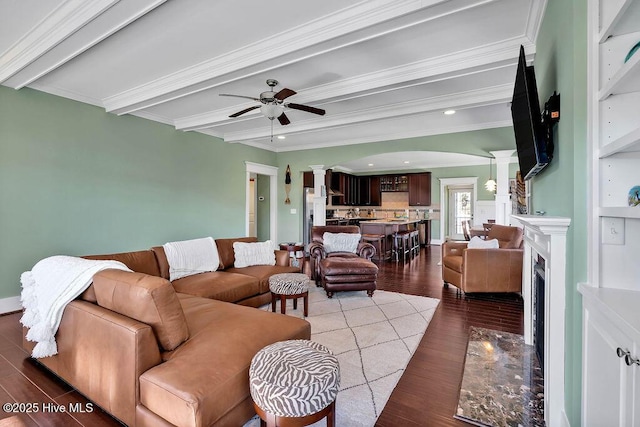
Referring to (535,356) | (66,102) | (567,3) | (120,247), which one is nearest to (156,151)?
(66,102)

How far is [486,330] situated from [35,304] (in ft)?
12.7

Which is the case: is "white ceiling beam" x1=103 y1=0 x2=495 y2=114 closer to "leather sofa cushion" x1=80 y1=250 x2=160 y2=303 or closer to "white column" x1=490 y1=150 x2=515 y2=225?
"leather sofa cushion" x1=80 y1=250 x2=160 y2=303

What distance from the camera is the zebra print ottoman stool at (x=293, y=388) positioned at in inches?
50.9

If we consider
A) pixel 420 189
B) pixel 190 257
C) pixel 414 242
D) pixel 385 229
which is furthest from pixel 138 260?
pixel 420 189

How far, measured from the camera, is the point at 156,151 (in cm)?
488

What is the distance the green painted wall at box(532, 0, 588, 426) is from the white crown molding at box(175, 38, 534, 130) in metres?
0.91

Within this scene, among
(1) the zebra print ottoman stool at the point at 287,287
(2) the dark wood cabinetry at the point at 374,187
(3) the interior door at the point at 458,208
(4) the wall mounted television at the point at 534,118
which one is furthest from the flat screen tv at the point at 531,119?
(3) the interior door at the point at 458,208

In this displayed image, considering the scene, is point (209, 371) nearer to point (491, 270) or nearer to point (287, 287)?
point (287, 287)

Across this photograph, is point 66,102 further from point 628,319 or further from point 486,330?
point 486,330

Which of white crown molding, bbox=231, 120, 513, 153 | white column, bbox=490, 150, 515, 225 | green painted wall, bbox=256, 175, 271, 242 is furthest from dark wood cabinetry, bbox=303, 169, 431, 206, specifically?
white column, bbox=490, 150, 515, 225

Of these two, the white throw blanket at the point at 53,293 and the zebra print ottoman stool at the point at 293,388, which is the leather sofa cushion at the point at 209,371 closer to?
the zebra print ottoman stool at the point at 293,388

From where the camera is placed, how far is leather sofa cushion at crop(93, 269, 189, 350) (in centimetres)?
156

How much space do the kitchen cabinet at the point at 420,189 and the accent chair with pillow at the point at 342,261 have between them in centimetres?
581

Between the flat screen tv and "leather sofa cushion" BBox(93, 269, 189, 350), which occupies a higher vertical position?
the flat screen tv
